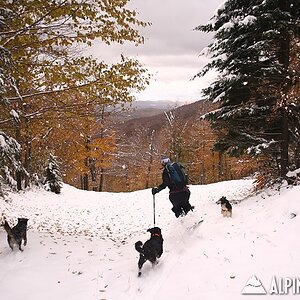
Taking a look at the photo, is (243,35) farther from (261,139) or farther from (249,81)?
(261,139)

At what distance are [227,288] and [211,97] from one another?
788cm

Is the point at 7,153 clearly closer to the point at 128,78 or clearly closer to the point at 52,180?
the point at 128,78

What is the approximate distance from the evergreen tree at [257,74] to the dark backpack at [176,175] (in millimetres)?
2924

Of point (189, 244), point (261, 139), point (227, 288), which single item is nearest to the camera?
point (227, 288)

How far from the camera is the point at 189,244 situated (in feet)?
22.6

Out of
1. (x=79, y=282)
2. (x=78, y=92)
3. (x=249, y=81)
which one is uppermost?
(x=249, y=81)

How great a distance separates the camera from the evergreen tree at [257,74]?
9328 millimetres

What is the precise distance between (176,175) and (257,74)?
4729mm

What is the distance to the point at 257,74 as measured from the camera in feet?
33.3

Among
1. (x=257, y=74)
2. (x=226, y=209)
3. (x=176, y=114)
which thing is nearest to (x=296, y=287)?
(x=226, y=209)

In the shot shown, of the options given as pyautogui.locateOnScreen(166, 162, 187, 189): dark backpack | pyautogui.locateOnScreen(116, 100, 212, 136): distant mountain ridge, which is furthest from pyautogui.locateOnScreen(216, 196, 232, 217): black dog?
pyautogui.locateOnScreen(116, 100, 212, 136): distant mountain ridge

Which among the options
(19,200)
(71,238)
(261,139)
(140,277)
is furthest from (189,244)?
(19,200)

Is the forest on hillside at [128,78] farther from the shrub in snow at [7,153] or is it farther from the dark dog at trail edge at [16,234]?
the dark dog at trail edge at [16,234]

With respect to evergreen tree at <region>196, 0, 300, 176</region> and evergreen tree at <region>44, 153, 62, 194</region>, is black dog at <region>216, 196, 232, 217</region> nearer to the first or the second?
evergreen tree at <region>196, 0, 300, 176</region>
